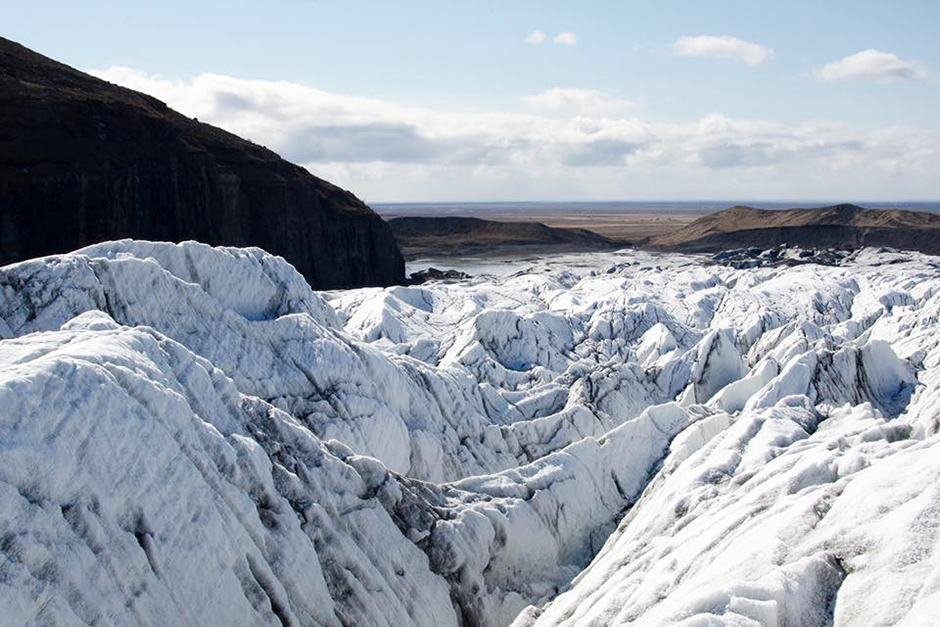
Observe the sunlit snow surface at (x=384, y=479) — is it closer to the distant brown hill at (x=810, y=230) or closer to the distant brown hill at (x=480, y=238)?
the distant brown hill at (x=810, y=230)

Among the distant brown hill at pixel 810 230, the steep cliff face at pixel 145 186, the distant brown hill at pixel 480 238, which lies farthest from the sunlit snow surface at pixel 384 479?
the distant brown hill at pixel 480 238

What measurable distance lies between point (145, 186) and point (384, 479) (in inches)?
2039

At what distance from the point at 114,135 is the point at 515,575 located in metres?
54.6

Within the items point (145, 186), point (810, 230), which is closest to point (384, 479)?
point (145, 186)

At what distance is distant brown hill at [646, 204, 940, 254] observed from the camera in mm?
117125

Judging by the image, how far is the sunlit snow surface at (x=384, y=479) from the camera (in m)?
9.31

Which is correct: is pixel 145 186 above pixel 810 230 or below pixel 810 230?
above

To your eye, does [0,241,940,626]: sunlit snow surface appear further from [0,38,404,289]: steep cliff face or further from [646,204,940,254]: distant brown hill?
[646,204,940,254]: distant brown hill

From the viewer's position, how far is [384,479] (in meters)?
14.8

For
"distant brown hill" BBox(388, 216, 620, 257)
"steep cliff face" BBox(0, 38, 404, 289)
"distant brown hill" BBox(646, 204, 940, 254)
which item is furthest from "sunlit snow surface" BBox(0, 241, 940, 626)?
"distant brown hill" BBox(388, 216, 620, 257)

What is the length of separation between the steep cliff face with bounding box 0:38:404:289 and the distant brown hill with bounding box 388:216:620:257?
52.5 metres

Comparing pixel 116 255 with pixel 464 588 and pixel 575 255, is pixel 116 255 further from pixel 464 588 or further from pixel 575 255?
pixel 575 255

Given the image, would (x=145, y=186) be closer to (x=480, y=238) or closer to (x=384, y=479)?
(x=384, y=479)

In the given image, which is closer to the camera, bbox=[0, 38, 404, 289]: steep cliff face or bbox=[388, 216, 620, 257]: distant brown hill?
bbox=[0, 38, 404, 289]: steep cliff face
